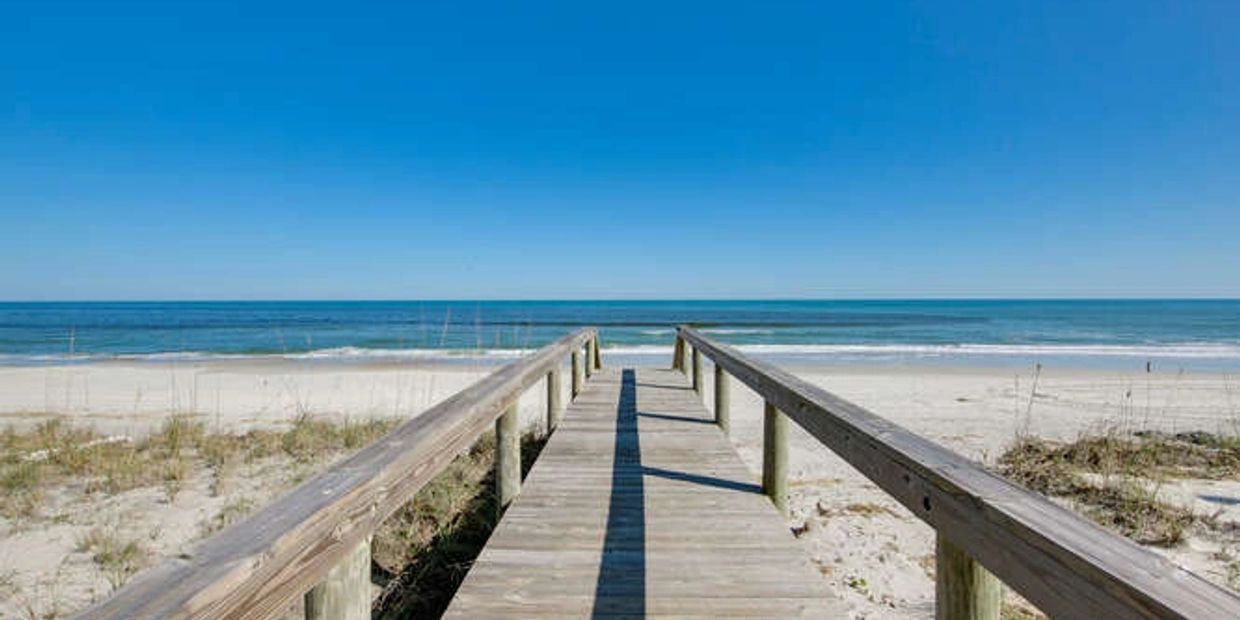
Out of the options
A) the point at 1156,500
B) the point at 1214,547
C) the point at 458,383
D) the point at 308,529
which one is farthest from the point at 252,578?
the point at 458,383

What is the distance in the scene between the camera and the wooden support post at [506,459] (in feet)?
10.2

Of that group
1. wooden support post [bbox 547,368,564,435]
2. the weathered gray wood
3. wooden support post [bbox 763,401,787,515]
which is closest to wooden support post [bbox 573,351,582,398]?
the weathered gray wood

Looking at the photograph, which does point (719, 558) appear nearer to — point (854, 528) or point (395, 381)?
point (854, 528)

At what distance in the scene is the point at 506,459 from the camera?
3150 millimetres

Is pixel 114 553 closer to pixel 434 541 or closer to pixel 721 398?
pixel 434 541

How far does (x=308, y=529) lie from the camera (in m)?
1.06

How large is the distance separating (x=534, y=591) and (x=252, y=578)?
58.9 inches

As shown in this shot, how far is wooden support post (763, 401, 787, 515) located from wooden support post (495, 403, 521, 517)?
1.47 meters

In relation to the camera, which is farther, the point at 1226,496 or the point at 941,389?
the point at 941,389

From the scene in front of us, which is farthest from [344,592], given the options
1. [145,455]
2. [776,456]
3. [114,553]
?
[145,455]

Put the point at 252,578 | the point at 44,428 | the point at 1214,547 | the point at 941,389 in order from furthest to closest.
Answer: the point at 941,389, the point at 44,428, the point at 1214,547, the point at 252,578

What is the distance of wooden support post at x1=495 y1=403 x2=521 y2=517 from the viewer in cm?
312

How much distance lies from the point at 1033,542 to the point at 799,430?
6.95 m

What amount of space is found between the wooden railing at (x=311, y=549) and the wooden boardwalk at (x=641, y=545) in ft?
2.23
